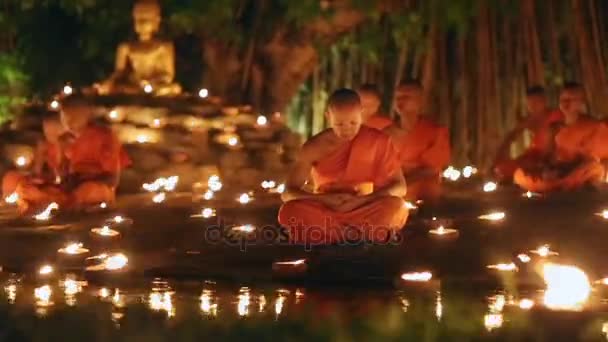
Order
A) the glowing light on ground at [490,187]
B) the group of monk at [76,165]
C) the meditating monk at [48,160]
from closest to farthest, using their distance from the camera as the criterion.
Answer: the group of monk at [76,165]
the meditating monk at [48,160]
the glowing light on ground at [490,187]

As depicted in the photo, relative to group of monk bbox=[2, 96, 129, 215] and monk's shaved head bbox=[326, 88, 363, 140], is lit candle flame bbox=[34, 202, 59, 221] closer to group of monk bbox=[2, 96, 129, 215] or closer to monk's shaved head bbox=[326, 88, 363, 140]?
group of monk bbox=[2, 96, 129, 215]

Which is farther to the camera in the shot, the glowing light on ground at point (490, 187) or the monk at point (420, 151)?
the glowing light on ground at point (490, 187)

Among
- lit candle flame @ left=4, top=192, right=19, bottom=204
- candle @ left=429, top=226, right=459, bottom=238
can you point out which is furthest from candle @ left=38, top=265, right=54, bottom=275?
lit candle flame @ left=4, top=192, right=19, bottom=204

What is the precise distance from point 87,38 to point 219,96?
2.06 metres

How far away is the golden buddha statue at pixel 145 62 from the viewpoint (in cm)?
1322

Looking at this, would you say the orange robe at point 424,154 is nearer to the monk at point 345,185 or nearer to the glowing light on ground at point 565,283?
the monk at point 345,185

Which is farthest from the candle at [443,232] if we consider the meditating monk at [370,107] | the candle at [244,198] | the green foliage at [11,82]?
the green foliage at [11,82]

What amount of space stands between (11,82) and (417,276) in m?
10.2

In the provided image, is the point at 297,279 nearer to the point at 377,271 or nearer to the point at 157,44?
the point at 377,271

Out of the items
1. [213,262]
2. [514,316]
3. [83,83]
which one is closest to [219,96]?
[83,83]

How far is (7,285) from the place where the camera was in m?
6.68

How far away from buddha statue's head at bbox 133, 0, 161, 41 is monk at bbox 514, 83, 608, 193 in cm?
497

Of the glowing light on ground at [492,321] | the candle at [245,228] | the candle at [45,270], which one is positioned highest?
the candle at [245,228]

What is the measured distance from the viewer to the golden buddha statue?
13219mm
